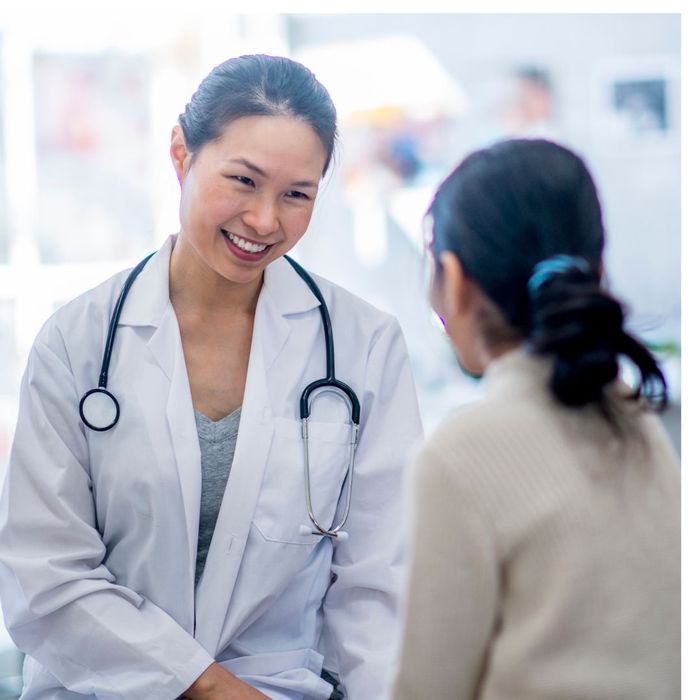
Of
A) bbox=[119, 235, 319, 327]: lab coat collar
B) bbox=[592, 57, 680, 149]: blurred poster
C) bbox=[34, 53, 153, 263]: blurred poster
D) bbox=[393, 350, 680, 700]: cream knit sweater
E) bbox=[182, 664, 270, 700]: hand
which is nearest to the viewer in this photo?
bbox=[393, 350, 680, 700]: cream knit sweater

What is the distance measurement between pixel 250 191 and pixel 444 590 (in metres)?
0.59

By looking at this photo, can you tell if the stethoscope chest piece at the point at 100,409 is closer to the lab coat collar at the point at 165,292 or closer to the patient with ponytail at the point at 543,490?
the lab coat collar at the point at 165,292

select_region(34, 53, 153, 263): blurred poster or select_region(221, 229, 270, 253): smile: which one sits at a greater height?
select_region(34, 53, 153, 263): blurred poster

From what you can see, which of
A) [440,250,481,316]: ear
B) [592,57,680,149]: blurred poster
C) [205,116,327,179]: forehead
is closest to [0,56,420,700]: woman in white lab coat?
[205,116,327,179]: forehead

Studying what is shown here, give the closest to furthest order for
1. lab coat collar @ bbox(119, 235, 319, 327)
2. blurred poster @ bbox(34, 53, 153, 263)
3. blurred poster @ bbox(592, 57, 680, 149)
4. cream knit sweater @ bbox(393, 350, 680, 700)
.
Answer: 1. cream knit sweater @ bbox(393, 350, 680, 700)
2. lab coat collar @ bbox(119, 235, 319, 327)
3. blurred poster @ bbox(34, 53, 153, 263)
4. blurred poster @ bbox(592, 57, 680, 149)

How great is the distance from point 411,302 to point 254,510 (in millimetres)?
1567

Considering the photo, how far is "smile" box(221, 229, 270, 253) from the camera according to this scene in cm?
115

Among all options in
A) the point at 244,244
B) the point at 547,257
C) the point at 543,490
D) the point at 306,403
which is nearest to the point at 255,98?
the point at 244,244

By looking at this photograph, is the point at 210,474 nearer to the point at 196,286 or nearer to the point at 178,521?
the point at 178,521

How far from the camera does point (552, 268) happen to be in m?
0.75

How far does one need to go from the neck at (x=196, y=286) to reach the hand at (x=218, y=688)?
1.53ft

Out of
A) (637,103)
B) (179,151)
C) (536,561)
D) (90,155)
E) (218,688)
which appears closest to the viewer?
(536,561)

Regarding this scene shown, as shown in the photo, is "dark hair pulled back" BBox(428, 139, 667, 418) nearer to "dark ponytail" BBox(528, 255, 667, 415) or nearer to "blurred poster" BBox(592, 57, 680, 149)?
"dark ponytail" BBox(528, 255, 667, 415)

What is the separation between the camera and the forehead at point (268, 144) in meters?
1.11
